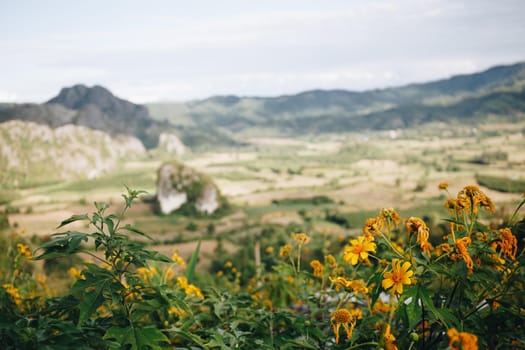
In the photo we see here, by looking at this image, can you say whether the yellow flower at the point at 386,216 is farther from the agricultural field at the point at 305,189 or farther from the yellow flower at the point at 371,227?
the agricultural field at the point at 305,189

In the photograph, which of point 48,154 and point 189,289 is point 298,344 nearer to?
point 189,289

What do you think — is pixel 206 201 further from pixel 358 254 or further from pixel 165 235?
pixel 358 254

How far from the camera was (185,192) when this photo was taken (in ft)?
327

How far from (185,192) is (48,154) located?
107 m

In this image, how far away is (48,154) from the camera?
17312 centimetres

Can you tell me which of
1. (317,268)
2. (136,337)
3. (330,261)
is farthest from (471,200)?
(136,337)

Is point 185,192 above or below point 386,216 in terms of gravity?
below

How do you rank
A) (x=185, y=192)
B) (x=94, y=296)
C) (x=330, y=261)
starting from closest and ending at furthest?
(x=94, y=296) < (x=330, y=261) < (x=185, y=192)

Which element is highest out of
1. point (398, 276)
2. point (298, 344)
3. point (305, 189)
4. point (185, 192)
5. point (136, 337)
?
point (398, 276)

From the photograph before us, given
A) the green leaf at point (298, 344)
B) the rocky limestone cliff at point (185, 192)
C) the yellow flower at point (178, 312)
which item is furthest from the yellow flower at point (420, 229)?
the rocky limestone cliff at point (185, 192)

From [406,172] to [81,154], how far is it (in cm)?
14515

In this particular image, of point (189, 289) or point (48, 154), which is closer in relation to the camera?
point (189, 289)

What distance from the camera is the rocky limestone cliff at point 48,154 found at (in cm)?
15300

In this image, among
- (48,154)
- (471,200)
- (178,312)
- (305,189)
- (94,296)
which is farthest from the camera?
(48,154)
